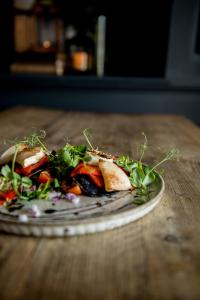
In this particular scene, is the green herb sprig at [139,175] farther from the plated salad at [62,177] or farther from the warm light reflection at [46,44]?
the warm light reflection at [46,44]

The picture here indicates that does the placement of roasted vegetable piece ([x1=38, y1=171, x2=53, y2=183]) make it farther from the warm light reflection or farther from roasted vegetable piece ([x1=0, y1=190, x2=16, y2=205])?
the warm light reflection

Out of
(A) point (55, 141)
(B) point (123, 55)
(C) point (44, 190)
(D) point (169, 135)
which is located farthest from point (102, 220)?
(B) point (123, 55)

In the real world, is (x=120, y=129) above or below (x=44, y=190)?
below

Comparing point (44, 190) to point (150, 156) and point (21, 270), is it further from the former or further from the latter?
point (150, 156)

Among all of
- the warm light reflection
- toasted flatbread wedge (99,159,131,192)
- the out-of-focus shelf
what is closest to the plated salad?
toasted flatbread wedge (99,159,131,192)

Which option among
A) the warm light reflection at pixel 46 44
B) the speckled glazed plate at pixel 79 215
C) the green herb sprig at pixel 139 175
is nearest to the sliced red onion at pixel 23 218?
the speckled glazed plate at pixel 79 215
